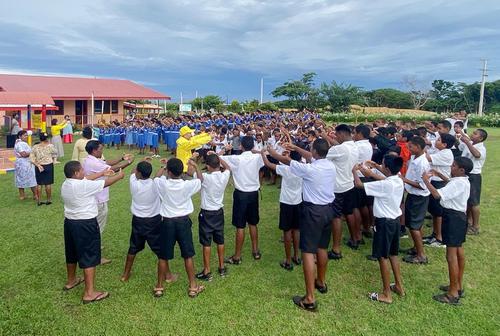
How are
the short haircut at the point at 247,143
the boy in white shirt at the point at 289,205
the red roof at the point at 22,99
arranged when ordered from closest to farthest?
the boy in white shirt at the point at 289,205 → the short haircut at the point at 247,143 → the red roof at the point at 22,99

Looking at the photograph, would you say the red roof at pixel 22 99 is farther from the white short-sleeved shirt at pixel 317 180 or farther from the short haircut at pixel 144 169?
the white short-sleeved shirt at pixel 317 180

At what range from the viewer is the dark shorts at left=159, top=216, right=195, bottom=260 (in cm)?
415

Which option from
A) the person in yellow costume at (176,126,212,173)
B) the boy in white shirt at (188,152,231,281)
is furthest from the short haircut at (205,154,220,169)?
the person in yellow costume at (176,126,212,173)

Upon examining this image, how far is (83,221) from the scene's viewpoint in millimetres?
4062

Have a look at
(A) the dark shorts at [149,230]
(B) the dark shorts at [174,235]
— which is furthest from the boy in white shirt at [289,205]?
(A) the dark shorts at [149,230]

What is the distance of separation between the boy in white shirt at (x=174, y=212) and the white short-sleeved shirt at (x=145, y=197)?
0.13 metres

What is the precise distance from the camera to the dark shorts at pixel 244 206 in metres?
4.99

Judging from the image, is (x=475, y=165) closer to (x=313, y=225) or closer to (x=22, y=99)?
(x=313, y=225)

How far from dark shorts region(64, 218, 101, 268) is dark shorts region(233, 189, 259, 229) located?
5.76 feet

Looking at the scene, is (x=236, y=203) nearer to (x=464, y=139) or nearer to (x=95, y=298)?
(x=95, y=298)

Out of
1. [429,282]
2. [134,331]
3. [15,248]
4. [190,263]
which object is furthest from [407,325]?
[15,248]

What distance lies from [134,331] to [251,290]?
1396 millimetres

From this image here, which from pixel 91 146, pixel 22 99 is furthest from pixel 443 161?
pixel 22 99

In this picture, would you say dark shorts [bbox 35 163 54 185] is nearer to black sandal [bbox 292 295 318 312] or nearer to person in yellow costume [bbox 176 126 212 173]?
person in yellow costume [bbox 176 126 212 173]
